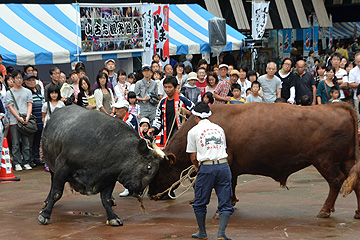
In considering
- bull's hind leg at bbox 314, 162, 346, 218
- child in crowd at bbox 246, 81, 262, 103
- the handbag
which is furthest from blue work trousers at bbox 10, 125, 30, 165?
bull's hind leg at bbox 314, 162, 346, 218

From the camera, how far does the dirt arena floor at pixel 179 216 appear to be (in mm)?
7160

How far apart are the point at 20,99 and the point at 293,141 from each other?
6117 millimetres

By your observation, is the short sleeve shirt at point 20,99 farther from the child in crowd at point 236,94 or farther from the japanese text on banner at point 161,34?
the japanese text on banner at point 161,34

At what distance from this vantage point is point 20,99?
11.7 meters

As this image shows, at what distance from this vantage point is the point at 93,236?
712 centimetres

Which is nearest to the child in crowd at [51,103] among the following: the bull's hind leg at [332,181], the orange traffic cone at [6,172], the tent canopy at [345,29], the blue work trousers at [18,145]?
the blue work trousers at [18,145]

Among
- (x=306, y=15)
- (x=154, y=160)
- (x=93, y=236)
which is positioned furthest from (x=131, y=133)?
(x=306, y=15)

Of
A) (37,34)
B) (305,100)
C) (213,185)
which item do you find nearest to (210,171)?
(213,185)

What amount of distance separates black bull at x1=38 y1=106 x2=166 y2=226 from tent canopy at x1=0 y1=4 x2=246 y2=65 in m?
7.49

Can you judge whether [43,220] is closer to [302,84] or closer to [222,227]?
[222,227]

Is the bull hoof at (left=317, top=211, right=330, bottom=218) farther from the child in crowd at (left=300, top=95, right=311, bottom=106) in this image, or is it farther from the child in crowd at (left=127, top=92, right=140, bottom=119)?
the child in crowd at (left=127, top=92, right=140, bottom=119)

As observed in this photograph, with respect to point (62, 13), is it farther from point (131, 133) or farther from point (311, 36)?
point (311, 36)

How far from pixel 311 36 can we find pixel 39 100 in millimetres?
18722

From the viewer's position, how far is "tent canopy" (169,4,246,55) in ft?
63.1
